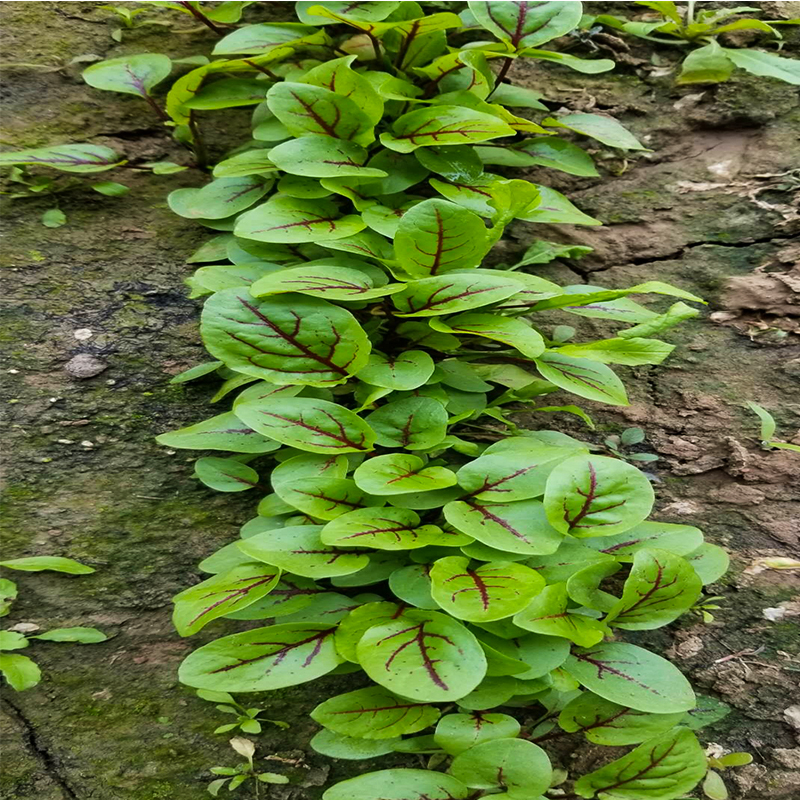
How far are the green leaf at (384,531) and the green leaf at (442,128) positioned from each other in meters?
0.85

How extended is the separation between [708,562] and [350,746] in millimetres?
663

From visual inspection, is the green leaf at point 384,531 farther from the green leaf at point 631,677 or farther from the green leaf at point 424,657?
the green leaf at point 631,677

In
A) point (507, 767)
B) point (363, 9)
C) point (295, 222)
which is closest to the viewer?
point (507, 767)

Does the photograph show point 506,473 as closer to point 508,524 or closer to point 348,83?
point 508,524

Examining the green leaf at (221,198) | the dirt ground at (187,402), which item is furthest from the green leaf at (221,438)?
the green leaf at (221,198)

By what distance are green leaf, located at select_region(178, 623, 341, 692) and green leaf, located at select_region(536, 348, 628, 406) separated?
25.7 inches

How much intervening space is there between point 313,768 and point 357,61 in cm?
169

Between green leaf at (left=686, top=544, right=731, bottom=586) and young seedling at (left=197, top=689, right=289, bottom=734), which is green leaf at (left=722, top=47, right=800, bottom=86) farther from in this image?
young seedling at (left=197, top=689, right=289, bottom=734)

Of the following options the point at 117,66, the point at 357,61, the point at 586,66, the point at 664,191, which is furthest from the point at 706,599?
the point at 117,66

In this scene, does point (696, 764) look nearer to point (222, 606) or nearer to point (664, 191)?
point (222, 606)

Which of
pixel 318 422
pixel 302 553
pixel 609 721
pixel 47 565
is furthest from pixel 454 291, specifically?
pixel 47 565

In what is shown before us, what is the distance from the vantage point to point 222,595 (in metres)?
1.20

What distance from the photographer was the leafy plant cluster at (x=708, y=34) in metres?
2.06

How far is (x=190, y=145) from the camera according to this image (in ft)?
6.57
